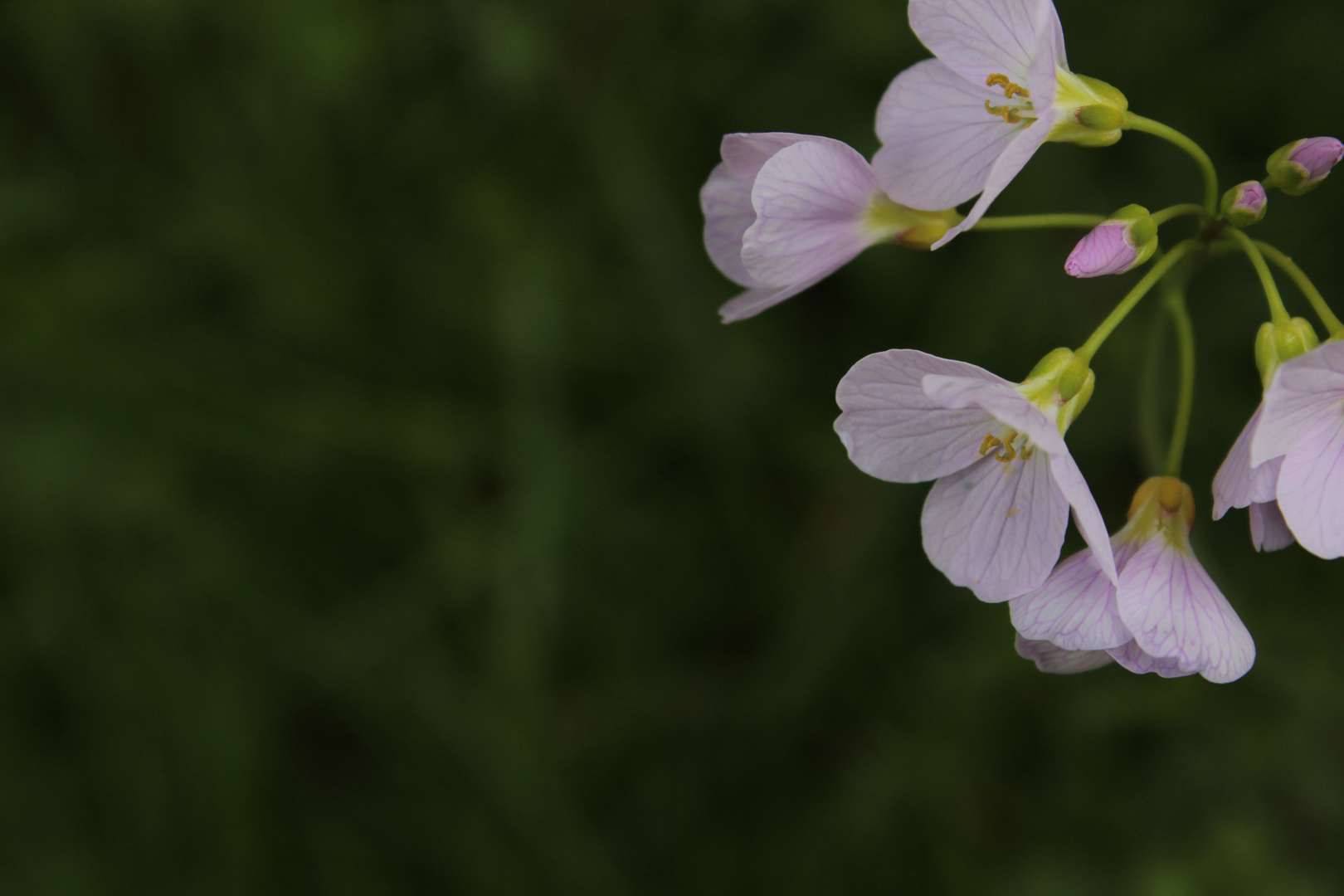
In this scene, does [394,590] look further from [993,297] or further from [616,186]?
[993,297]

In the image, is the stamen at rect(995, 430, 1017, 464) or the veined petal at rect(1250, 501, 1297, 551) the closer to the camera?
the veined petal at rect(1250, 501, 1297, 551)

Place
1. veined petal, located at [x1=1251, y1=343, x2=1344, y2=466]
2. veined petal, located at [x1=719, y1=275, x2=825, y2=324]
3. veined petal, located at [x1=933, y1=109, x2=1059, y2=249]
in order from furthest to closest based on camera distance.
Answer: veined petal, located at [x1=719, y1=275, x2=825, y2=324] → veined petal, located at [x1=933, y1=109, x2=1059, y2=249] → veined petal, located at [x1=1251, y1=343, x2=1344, y2=466]

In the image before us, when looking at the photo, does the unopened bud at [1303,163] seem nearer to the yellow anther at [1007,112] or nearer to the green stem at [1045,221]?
the green stem at [1045,221]

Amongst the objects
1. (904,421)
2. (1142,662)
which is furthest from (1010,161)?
(1142,662)

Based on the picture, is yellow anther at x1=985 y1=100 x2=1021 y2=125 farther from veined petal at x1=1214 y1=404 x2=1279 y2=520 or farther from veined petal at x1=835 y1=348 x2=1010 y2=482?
veined petal at x1=1214 y1=404 x2=1279 y2=520

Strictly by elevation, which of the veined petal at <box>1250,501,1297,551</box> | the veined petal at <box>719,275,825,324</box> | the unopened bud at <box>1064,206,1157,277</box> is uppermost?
the veined petal at <box>719,275,825,324</box>

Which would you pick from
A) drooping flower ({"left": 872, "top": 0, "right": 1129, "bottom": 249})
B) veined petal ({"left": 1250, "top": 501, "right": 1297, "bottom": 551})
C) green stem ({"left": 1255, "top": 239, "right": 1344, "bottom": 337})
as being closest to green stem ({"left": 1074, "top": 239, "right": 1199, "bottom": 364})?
green stem ({"left": 1255, "top": 239, "right": 1344, "bottom": 337})
